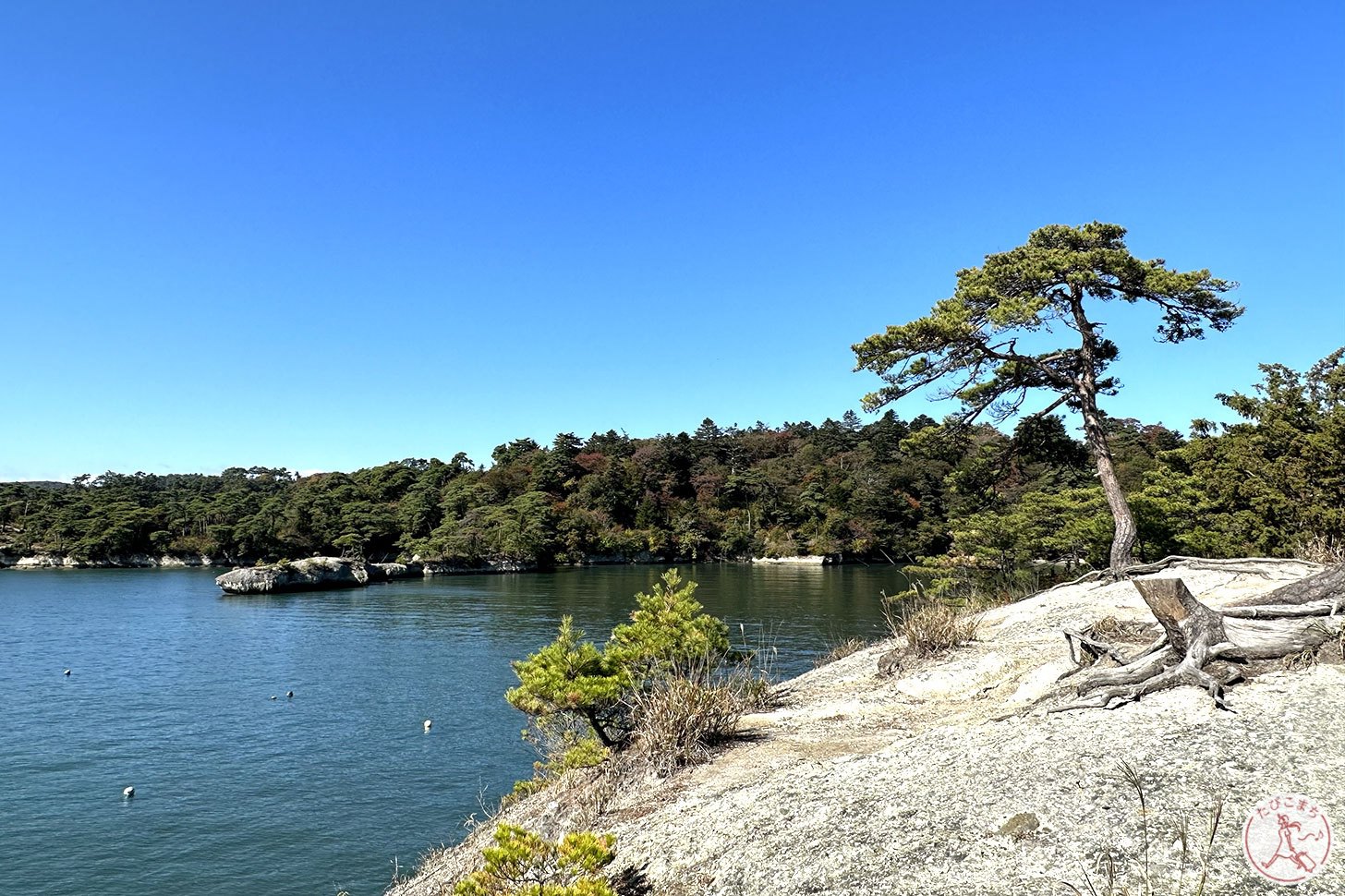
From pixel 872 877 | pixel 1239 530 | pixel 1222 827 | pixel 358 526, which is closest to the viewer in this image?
pixel 1222 827

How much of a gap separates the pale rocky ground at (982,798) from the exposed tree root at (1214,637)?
0.68 ft

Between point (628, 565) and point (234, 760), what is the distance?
256 feet

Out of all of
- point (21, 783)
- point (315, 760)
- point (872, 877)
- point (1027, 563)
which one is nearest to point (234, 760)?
point (315, 760)

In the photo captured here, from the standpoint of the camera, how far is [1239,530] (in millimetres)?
22547

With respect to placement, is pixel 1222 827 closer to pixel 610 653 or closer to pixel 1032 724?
pixel 1032 724

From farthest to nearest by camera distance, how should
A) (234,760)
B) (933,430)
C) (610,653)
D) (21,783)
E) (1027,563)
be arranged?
(1027,563)
(933,430)
(234,760)
(21,783)
(610,653)

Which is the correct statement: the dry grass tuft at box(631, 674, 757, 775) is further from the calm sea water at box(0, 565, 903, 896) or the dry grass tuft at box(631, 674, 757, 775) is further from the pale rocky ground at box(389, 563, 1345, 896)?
the calm sea water at box(0, 565, 903, 896)

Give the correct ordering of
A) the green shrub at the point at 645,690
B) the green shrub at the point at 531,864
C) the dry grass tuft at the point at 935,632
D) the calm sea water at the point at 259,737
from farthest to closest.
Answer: the calm sea water at the point at 259,737 < the dry grass tuft at the point at 935,632 < the green shrub at the point at 645,690 < the green shrub at the point at 531,864

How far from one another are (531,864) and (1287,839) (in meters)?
4.87

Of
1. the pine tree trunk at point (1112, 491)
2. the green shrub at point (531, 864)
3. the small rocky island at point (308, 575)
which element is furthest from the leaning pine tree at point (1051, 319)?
the small rocky island at point (308, 575)

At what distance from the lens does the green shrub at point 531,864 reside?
5355mm

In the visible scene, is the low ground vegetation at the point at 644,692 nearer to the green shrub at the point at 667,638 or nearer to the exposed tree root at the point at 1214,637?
the green shrub at the point at 667,638

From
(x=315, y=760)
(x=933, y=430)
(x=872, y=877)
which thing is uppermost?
(x=933, y=430)

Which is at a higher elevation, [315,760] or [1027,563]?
[1027,563]
